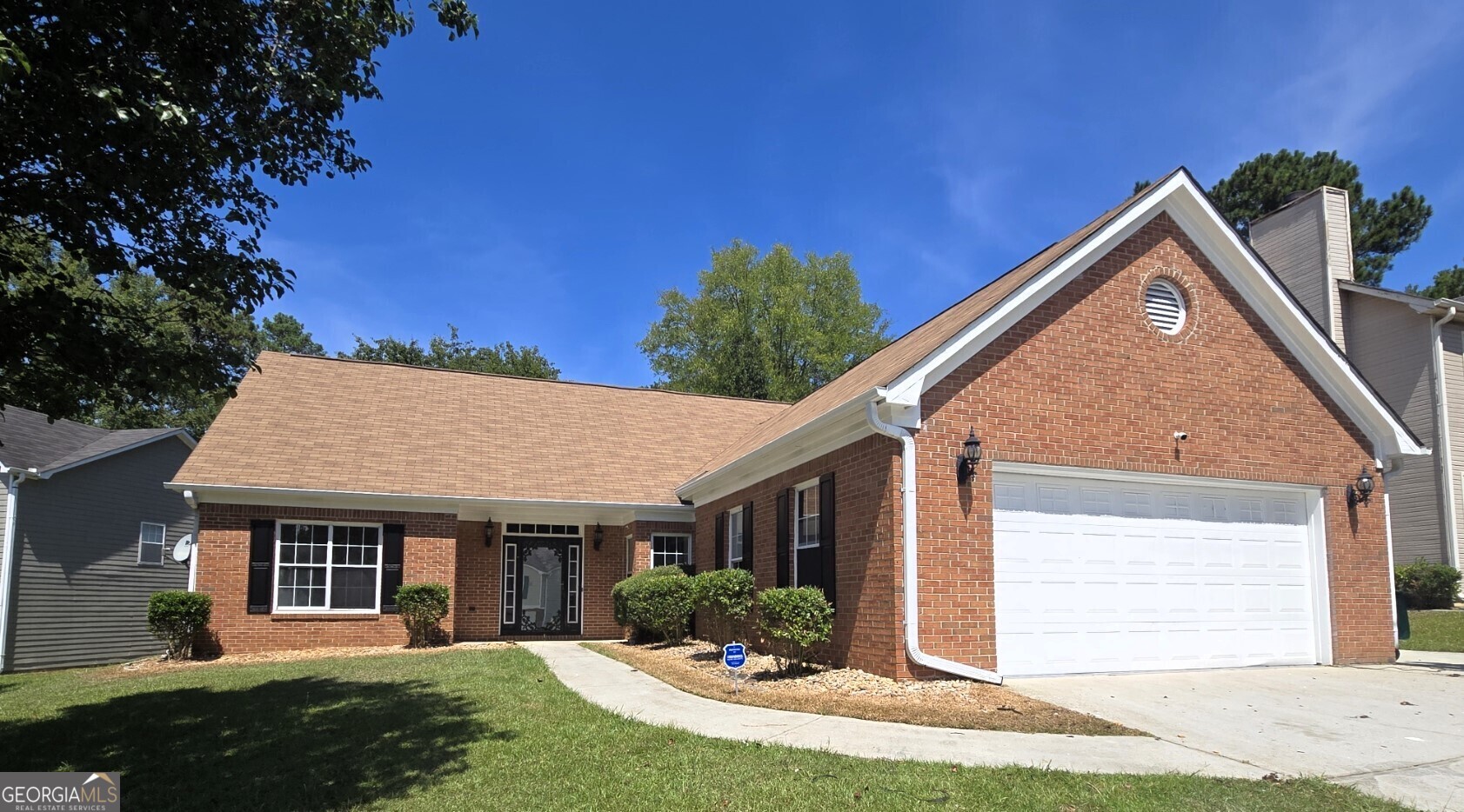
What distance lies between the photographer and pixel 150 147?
282 inches

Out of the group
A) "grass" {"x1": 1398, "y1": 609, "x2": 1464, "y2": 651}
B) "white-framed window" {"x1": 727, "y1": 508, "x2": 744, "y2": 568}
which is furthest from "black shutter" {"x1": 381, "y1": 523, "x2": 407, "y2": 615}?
"grass" {"x1": 1398, "y1": 609, "x2": 1464, "y2": 651}

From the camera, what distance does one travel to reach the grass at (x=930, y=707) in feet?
25.6

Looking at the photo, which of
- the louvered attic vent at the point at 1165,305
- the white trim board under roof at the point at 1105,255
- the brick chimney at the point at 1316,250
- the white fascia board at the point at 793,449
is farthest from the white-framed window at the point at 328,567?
the brick chimney at the point at 1316,250

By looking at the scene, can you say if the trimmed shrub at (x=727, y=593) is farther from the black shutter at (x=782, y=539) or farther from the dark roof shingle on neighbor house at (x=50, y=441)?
the dark roof shingle on neighbor house at (x=50, y=441)

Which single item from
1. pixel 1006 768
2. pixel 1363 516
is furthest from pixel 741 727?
pixel 1363 516

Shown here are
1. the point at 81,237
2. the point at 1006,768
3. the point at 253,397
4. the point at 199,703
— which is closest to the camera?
the point at 1006,768

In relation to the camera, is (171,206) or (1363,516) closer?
(171,206)

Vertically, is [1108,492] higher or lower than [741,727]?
higher

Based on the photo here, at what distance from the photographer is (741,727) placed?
26.1 ft

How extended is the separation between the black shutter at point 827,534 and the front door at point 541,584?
8.62 m

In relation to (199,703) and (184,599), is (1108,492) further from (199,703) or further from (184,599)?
(184,599)

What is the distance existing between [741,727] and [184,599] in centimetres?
1163

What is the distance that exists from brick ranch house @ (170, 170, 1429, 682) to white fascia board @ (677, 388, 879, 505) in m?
0.05

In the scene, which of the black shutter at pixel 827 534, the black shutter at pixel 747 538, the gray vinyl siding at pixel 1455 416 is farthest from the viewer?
the gray vinyl siding at pixel 1455 416
